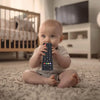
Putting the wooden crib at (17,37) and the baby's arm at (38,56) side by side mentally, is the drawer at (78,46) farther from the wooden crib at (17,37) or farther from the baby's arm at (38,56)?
the baby's arm at (38,56)

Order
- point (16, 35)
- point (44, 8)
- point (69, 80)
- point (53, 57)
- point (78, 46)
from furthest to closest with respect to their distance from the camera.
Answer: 1. point (44, 8)
2. point (78, 46)
3. point (16, 35)
4. point (53, 57)
5. point (69, 80)

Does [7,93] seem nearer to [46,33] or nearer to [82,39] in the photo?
[46,33]

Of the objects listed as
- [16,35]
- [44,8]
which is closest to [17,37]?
[16,35]

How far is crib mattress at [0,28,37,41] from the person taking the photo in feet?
7.39

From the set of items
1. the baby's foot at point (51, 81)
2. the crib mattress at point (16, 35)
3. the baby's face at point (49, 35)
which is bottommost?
the baby's foot at point (51, 81)

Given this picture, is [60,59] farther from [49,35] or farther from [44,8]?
[44,8]

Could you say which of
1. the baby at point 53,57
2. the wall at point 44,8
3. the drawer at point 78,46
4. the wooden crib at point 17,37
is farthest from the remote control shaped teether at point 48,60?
the wall at point 44,8

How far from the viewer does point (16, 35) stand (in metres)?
2.39

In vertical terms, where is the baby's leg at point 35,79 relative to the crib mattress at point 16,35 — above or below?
below

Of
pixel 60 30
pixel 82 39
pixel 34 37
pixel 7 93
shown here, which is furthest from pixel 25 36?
pixel 7 93

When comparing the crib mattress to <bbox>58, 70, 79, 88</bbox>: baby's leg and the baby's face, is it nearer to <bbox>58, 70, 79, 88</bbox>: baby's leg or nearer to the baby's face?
the baby's face

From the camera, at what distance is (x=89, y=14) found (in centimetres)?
356

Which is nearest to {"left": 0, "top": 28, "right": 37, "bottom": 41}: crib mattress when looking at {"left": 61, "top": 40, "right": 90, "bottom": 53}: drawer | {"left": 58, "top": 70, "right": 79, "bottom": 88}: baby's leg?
{"left": 61, "top": 40, "right": 90, "bottom": 53}: drawer

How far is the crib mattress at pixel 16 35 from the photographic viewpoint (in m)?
2.25
